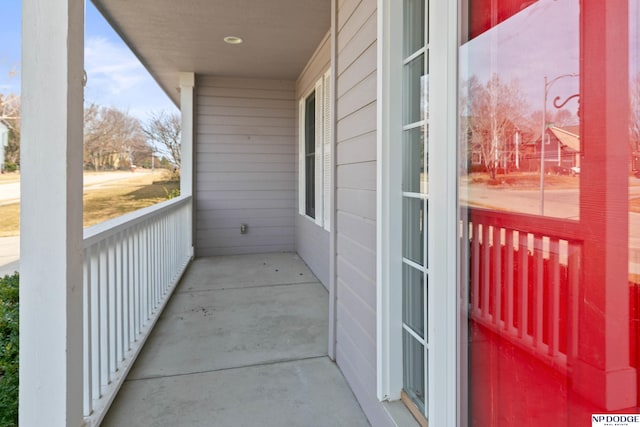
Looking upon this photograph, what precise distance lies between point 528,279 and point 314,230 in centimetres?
402

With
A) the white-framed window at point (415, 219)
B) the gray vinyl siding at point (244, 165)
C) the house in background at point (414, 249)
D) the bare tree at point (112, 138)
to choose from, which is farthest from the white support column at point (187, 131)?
the white-framed window at point (415, 219)

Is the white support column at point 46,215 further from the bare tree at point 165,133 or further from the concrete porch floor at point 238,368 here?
the bare tree at point 165,133

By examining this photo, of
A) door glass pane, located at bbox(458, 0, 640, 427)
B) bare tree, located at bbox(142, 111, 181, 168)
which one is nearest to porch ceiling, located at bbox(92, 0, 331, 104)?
bare tree, located at bbox(142, 111, 181, 168)

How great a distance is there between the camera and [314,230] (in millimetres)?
4930

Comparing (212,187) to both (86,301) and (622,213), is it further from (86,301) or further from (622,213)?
(622,213)

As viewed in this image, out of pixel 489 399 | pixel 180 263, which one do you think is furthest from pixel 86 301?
pixel 180 263

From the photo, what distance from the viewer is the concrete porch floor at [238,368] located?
200 centimetres

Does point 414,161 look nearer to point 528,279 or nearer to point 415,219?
point 415,219

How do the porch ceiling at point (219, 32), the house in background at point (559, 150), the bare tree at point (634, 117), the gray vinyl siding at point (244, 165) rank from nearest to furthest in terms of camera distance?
the bare tree at point (634, 117) < the house in background at point (559, 150) < the porch ceiling at point (219, 32) < the gray vinyl siding at point (244, 165)

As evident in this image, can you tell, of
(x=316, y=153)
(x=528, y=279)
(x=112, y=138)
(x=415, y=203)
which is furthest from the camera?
(x=316, y=153)

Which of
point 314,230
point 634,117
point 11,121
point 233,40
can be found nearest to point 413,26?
point 634,117

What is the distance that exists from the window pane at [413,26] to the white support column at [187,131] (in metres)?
4.50

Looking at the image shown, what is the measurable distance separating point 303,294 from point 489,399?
304 centimetres

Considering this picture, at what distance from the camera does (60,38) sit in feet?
4.79
